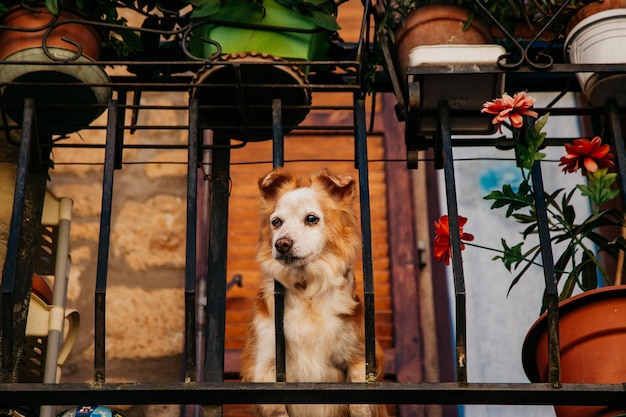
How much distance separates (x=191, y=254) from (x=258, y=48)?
3.12ft

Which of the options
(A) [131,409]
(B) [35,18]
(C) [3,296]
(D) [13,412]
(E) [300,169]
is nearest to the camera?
(C) [3,296]

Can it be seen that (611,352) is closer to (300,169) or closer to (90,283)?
(300,169)

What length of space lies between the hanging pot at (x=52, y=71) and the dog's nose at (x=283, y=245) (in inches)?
36.6

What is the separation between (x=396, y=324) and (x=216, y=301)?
1493 mm

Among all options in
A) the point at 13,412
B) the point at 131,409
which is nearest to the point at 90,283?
the point at 131,409

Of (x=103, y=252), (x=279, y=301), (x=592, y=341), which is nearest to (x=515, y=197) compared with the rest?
(x=592, y=341)

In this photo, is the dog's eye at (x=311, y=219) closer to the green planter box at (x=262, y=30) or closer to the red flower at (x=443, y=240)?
the red flower at (x=443, y=240)

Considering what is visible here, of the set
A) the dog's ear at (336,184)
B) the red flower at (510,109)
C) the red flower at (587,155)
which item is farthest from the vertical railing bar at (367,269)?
the red flower at (587,155)

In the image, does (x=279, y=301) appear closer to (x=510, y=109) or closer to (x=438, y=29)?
(x=510, y=109)

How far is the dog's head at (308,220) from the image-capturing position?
424 centimetres

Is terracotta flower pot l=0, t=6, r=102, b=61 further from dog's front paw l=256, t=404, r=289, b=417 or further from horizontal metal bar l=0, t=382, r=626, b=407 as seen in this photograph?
dog's front paw l=256, t=404, r=289, b=417

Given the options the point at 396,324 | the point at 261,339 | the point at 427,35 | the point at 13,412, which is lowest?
the point at 13,412

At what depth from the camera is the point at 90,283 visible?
230 inches

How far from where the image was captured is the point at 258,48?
14.6 ft
